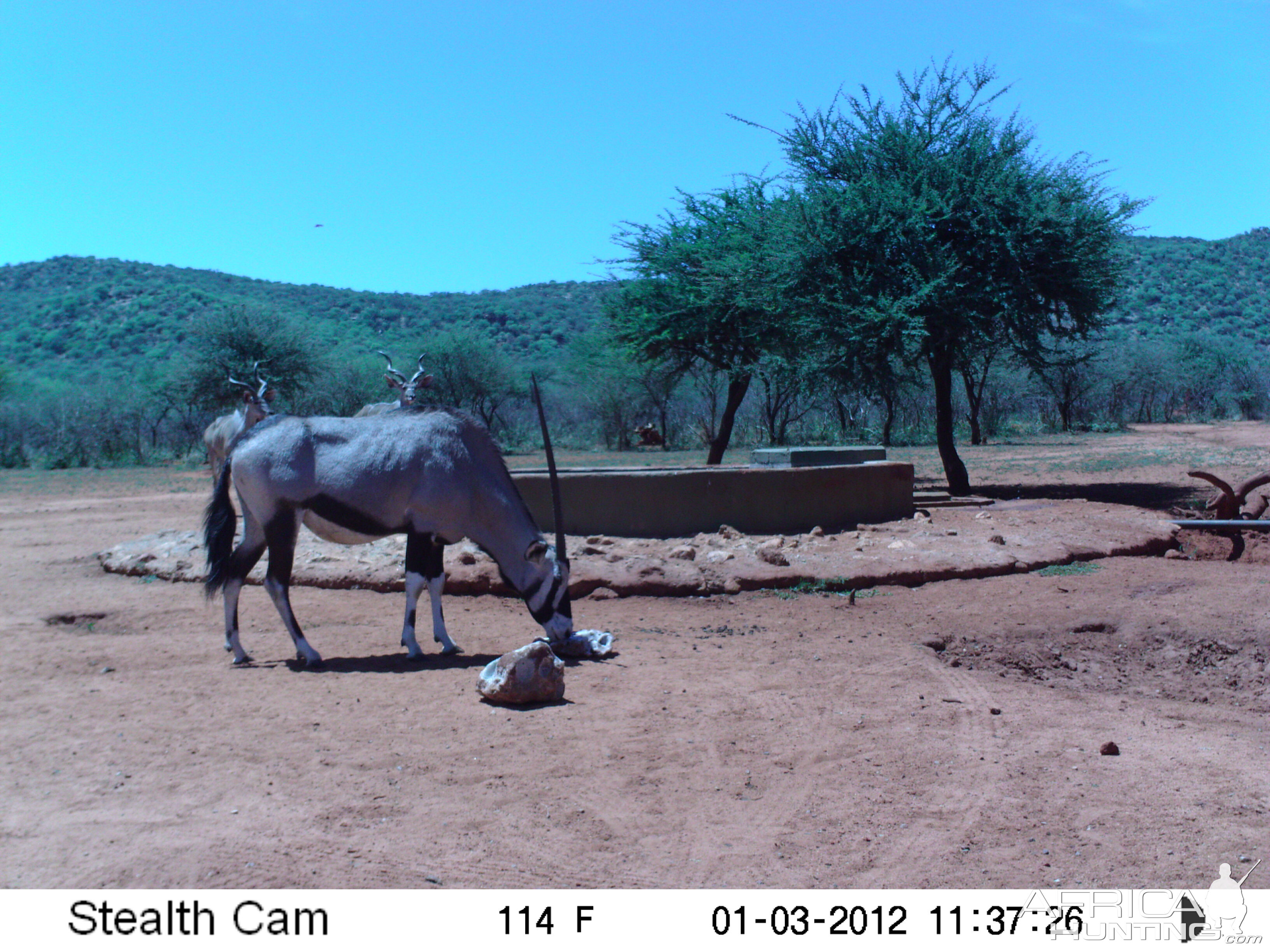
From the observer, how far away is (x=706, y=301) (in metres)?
19.0

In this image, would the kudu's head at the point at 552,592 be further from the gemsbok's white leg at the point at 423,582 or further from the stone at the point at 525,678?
the stone at the point at 525,678

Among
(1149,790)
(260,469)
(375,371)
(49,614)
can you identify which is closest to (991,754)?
(1149,790)

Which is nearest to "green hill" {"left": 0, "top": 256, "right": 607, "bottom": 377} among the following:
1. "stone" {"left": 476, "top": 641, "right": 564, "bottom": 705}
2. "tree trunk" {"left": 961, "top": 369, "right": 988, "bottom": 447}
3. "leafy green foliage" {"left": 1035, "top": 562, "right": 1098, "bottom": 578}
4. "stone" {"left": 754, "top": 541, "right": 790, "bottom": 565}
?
"tree trunk" {"left": 961, "top": 369, "right": 988, "bottom": 447}

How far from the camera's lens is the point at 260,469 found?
21.5 feet

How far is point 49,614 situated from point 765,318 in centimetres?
1384

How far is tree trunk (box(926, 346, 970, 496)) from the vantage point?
621 inches

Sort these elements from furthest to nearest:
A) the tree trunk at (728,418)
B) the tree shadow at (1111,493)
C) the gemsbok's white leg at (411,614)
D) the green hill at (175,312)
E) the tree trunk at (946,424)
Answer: the green hill at (175,312), the tree trunk at (728,418), the tree trunk at (946,424), the tree shadow at (1111,493), the gemsbok's white leg at (411,614)

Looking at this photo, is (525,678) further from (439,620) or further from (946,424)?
(946,424)

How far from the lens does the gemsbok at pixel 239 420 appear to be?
364 inches

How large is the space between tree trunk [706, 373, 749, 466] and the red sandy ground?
38.6 feet

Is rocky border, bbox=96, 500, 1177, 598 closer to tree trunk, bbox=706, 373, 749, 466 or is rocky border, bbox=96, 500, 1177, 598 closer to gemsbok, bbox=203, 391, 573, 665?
gemsbok, bbox=203, 391, 573, 665

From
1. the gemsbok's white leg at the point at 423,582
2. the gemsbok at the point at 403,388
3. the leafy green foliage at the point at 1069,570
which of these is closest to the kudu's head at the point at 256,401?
the gemsbok at the point at 403,388

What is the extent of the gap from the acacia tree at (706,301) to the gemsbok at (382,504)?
11.7 meters

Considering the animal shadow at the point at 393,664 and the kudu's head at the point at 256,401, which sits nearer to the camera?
the animal shadow at the point at 393,664
